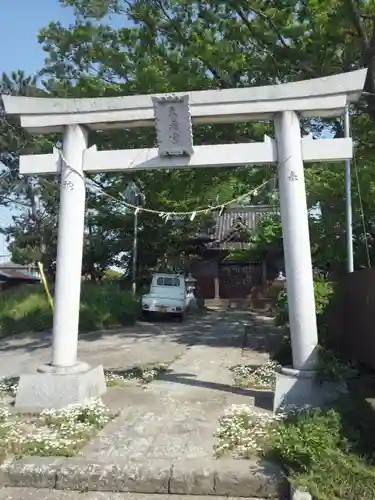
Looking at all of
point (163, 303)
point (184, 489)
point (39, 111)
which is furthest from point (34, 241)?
point (184, 489)

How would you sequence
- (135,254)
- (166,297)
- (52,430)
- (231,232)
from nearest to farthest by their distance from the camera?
(52,430)
(166,297)
(135,254)
(231,232)

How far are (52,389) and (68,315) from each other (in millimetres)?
1035

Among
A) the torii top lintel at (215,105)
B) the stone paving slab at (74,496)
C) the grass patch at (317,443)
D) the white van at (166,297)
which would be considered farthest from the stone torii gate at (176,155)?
the white van at (166,297)

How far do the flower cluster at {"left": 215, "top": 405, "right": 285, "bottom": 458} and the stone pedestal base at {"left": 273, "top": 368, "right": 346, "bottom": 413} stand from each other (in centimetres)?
38

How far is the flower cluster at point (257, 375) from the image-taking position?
8.52 metres

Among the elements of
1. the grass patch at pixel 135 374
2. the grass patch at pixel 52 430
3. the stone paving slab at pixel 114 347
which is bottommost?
the grass patch at pixel 52 430

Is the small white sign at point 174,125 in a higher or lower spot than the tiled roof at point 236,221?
lower

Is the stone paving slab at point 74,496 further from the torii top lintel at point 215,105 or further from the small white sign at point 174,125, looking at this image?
the torii top lintel at point 215,105

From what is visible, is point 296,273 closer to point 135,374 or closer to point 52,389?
point 52,389

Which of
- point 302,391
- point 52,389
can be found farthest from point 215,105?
point 52,389

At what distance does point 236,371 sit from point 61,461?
16.9 ft

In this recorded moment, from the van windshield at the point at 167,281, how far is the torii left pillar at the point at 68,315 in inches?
684

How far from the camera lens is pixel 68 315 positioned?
24.7 feet

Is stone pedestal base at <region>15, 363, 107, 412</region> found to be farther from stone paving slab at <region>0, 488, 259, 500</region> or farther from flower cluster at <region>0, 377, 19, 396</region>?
stone paving slab at <region>0, 488, 259, 500</region>
